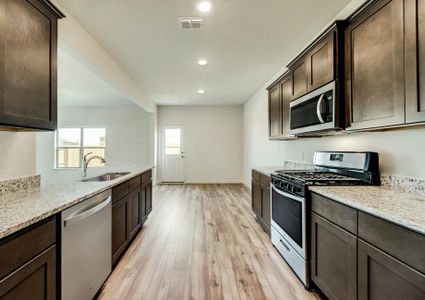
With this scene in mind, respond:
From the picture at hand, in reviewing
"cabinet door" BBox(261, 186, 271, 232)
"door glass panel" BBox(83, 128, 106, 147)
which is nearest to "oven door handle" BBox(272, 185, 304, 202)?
"cabinet door" BBox(261, 186, 271, 232)

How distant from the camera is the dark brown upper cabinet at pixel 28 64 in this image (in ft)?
4.61

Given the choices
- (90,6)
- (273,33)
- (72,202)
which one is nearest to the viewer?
(72,202)

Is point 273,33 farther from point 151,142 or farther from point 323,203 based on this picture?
point 151,142

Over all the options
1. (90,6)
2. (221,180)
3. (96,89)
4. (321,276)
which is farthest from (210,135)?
(321,276)

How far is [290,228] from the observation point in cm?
236

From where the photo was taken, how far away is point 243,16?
2.55m

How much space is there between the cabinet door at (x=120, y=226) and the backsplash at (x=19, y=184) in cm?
69

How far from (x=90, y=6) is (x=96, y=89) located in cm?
Answer: 359

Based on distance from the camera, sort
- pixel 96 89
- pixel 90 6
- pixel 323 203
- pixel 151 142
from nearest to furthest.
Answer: pixel 323 203, pixel 90 6, pixel 96 89, pixel 151 142

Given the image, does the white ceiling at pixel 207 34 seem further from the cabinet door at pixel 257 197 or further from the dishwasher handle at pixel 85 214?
the cabinet door at pixel 257 197

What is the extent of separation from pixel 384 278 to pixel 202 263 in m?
1.76

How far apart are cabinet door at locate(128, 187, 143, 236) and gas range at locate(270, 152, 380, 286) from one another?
1.76m

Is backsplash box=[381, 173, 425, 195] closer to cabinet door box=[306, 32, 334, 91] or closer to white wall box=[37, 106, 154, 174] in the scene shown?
cabinet door box=[306, 32, 334, 91]

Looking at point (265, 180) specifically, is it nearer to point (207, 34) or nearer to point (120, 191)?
point (120, 191)
